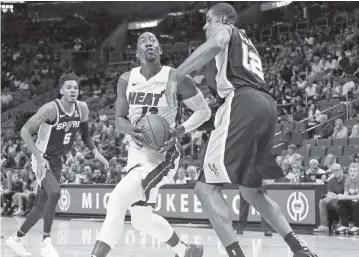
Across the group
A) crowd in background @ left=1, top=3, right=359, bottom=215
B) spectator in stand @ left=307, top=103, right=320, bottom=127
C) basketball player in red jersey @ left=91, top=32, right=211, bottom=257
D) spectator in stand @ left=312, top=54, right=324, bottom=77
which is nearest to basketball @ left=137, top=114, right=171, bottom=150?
basketball player in red jersey @ left=91, top=32, right=211, bottom=257

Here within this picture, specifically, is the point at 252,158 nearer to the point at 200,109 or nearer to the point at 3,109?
the point at 200,109

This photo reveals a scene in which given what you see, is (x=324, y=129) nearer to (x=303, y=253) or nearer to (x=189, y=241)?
(x=189, y=241)

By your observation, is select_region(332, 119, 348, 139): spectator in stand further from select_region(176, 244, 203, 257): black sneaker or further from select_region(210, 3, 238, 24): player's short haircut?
select_region(210, 3, 238, 24): player's short haircut

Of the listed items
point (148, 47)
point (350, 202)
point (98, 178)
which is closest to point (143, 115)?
point (148, 47)

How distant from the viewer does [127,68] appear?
27625mm

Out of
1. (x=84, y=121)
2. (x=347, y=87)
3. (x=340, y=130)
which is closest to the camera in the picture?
(x=84, y=121)

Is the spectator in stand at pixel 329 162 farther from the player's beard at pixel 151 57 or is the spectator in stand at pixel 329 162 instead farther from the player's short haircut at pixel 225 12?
the player's short haircut at pixel 225 12

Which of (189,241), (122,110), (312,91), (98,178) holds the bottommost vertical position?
(98,178)

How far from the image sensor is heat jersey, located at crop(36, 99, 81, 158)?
25.4 feet

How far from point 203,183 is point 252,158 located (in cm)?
39

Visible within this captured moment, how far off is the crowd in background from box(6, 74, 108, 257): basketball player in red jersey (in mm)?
4985

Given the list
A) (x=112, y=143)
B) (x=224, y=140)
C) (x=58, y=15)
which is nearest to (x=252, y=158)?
(x=224, y=140)

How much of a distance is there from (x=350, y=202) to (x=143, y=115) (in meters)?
5.59

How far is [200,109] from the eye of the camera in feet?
19.3
